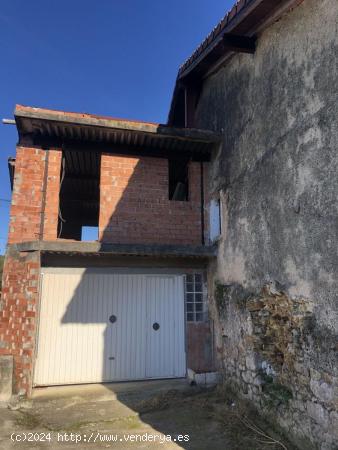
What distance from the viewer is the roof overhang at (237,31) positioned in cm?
562

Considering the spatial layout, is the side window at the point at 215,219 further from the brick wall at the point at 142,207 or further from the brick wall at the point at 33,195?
the brick wall at the point at 33,195

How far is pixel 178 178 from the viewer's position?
10.4 m

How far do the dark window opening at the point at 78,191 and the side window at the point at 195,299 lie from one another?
3241 mm

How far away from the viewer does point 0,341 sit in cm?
657

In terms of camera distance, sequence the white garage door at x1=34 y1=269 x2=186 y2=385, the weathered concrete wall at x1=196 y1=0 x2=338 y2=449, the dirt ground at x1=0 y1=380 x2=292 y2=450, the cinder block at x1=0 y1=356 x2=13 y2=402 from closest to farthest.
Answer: the weathered concrete wall at x1=196 y1=0 x2=338 y2=449 → the dirt ground at x1=0 y1=380 x2=292 y2=450 → the cinder block at x1=0 y1=356 x2=13 y2=402 → the white garage door at x1=34 y1=269 x2=186 y2=385

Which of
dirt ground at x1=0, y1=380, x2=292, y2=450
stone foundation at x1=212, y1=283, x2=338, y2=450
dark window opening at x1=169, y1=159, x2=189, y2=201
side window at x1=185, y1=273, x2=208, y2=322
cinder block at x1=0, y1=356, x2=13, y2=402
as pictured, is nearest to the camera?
stone foundation at x1=212, y1=283, x2=338, y2=450

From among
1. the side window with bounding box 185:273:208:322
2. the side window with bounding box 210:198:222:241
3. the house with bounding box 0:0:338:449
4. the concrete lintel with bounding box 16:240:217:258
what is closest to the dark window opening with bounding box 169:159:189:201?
the house with bounding box 0:0:338:449

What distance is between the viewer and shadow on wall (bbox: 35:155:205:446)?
24.4 feet

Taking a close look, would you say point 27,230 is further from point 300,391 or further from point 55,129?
point 300,391

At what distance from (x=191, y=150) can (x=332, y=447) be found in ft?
20.3

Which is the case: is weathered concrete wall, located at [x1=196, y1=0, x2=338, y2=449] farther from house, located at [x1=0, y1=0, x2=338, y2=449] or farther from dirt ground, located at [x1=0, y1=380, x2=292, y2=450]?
dirt ground, located at [x1=0, y1=380, x2=292, y2=450]

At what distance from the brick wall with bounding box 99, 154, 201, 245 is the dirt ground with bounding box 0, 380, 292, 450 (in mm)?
3058

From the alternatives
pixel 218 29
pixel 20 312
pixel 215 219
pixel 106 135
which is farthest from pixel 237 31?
pixel 20 312

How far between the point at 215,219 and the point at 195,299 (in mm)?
1935
